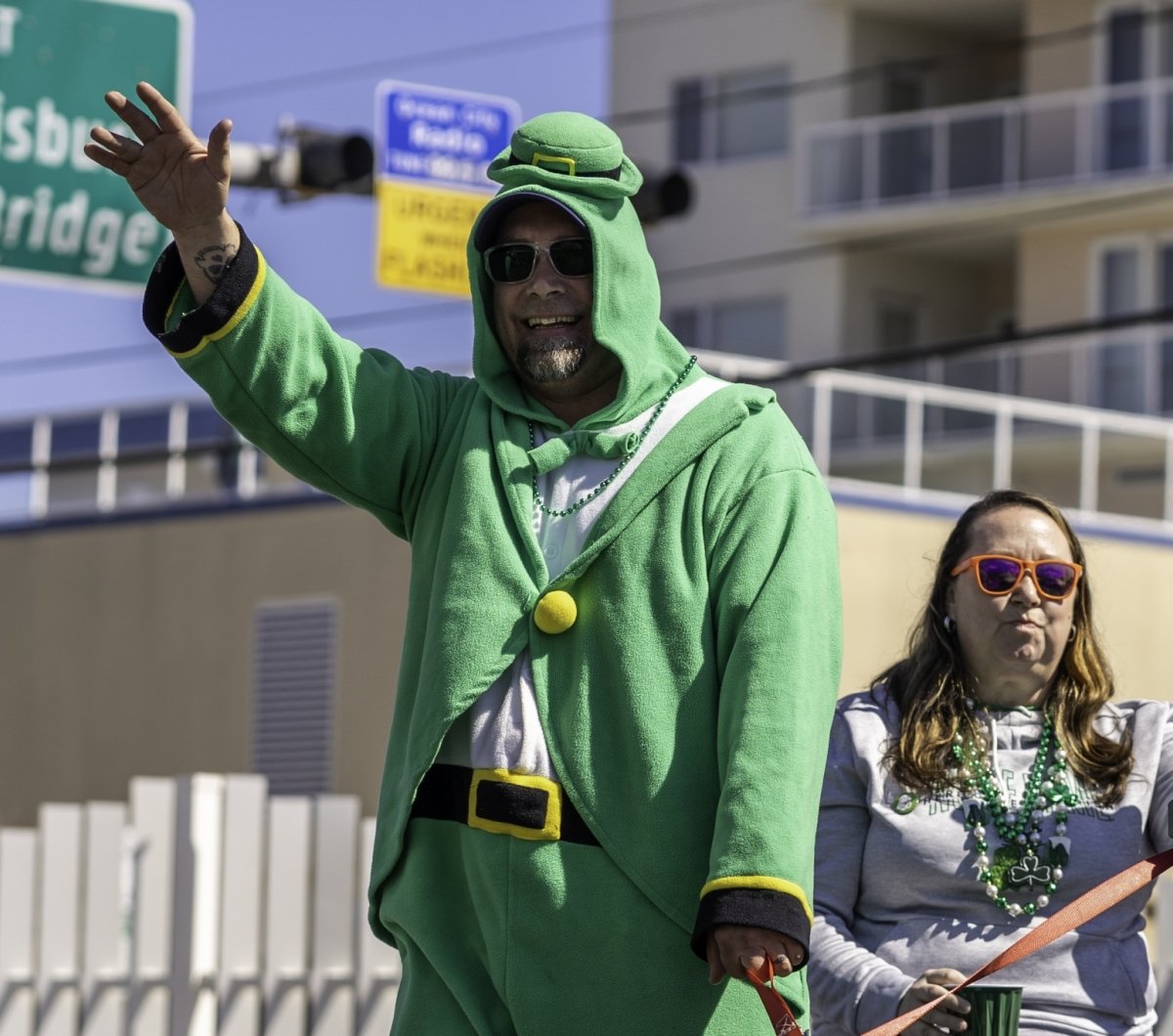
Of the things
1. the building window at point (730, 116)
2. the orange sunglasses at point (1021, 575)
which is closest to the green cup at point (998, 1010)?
the orange sunglasses at point (1021, 575)

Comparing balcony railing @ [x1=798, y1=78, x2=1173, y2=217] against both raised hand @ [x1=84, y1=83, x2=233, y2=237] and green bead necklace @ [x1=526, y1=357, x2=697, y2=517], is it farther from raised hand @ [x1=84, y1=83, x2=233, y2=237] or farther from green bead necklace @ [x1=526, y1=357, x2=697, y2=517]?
raised hand @ [x1=84, y1=83, x2=233, y2=237]

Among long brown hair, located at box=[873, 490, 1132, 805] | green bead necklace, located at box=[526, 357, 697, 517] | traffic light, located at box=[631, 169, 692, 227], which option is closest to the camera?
green bead necklace, located at box=[526, 357, 697, 517]

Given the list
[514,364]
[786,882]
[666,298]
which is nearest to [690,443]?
[514,364]

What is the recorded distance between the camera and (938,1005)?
479 cm

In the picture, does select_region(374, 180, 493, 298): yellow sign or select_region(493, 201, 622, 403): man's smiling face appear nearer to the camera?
select_region(493, 201, 622, 403): man's smiling face

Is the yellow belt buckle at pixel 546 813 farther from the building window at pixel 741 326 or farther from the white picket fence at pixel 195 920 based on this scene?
the building window at pixel 741 326

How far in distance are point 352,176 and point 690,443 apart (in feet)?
30.7

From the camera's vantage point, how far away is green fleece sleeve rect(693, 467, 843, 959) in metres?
4.23

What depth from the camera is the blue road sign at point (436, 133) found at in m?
13.2

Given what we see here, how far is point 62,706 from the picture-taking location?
74.4 feet

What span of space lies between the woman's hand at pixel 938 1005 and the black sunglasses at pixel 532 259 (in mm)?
1415

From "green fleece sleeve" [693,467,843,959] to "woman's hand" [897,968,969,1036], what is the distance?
1.73 ft

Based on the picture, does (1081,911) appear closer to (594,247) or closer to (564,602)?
(564,602)

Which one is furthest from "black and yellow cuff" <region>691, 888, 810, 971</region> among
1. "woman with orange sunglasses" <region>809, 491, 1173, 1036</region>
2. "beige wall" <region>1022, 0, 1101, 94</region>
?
"beige wall" <region>1022, 0, 1101, 94</region>
